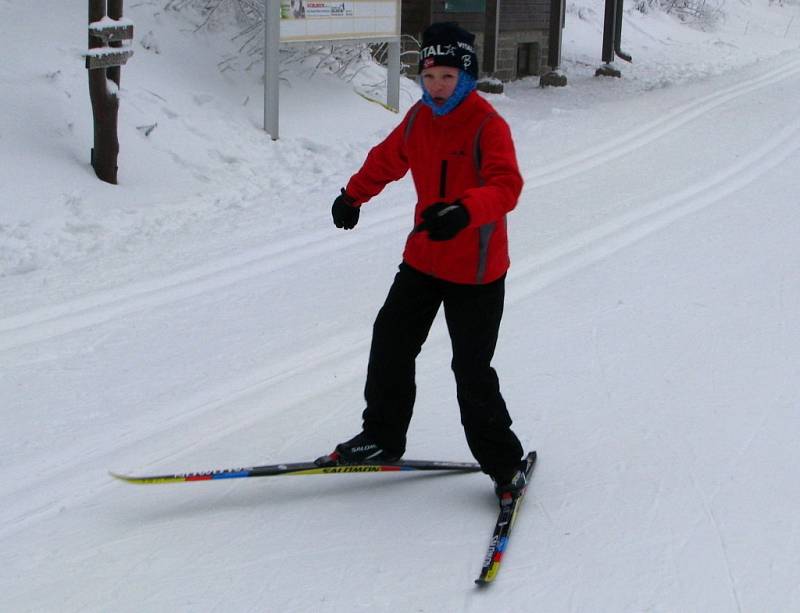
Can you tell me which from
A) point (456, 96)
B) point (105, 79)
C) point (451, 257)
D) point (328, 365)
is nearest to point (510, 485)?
point (451, 257)

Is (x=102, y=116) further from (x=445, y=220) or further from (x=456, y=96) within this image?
(x=445, y=220)

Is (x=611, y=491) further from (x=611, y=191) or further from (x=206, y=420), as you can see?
(x=611, y=191)

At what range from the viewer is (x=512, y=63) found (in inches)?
727

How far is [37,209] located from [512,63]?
1232 cm

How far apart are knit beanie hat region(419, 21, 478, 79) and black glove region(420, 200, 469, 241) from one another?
1.82 ft

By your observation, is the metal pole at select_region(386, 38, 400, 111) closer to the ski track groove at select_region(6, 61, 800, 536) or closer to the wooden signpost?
the ski track groove at select_region(6, 61, 800, 536)

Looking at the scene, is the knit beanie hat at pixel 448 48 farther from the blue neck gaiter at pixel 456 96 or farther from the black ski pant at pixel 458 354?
the black ski pant at pixel 458 354

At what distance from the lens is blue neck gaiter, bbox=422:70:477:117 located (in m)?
3.42

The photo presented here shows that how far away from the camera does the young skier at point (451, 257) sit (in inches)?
134

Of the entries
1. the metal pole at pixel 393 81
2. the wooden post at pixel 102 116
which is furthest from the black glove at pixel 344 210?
the metal pole at pixel 393 81


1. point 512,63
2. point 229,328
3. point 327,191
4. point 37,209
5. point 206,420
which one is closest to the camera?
point 206,420

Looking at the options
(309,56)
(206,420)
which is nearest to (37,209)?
(206,420)

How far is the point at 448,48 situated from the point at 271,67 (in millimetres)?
7358

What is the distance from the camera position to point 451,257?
3547 mm
